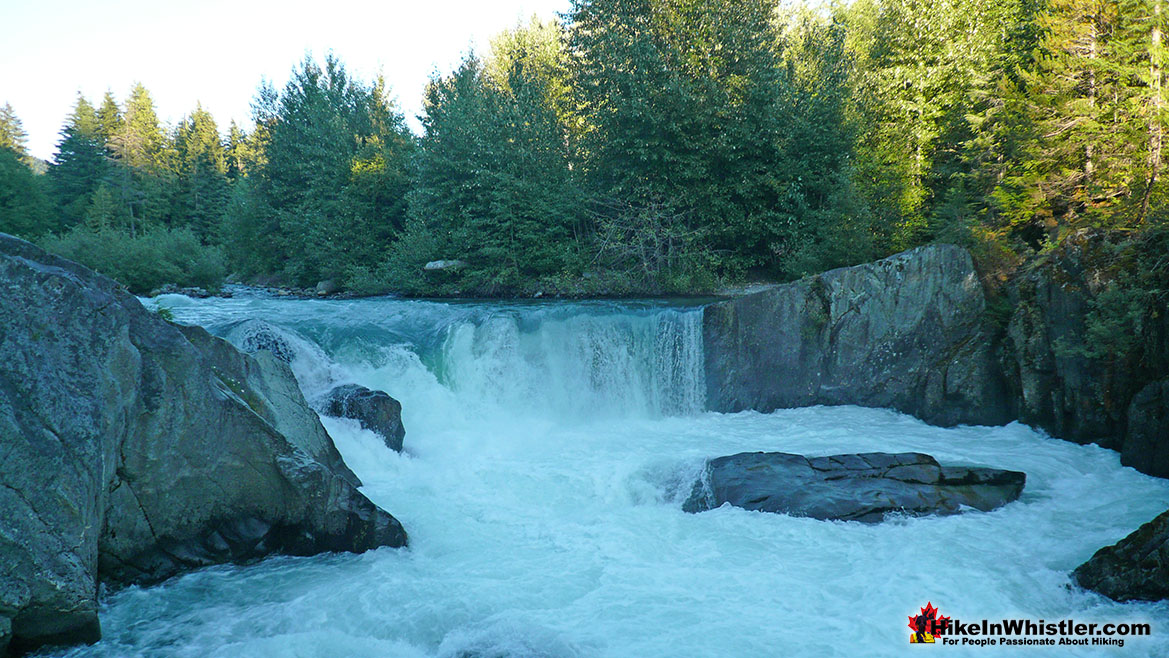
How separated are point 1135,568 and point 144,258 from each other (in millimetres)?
26932

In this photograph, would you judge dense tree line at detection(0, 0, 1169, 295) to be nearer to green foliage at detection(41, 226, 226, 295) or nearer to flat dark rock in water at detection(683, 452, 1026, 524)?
green foliage at detection(41, 226, 226, 295)

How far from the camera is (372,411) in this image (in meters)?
9.44

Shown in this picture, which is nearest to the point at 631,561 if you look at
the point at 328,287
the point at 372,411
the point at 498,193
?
the point at 372,411

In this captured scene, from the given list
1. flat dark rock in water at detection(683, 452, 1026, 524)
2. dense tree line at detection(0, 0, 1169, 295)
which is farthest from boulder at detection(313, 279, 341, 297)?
flat dark rock in water at detection(683, 452, 1026, 524)

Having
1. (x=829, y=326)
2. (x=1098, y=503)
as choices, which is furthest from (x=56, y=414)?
(x=829, y=326)

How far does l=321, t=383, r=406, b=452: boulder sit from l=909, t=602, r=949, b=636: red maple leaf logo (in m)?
6.92

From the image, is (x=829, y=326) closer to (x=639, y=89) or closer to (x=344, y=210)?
(x=639, y=89)

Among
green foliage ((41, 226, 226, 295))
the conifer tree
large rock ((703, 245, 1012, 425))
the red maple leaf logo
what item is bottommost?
the red maple leaf logo

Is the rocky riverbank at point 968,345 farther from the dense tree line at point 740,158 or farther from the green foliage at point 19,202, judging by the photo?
the green foliage at point 19,202

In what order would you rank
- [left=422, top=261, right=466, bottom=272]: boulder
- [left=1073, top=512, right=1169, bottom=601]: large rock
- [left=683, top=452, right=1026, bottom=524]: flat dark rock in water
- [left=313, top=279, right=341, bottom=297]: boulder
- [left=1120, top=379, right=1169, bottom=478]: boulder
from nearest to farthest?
[left=1073, top=512, right=1169, bottom=601]: large rock, [left=683, top=452, right=1026, bottom=524]: flat dark rock in water, [left=1120, top=379, right=1169, bottom=478]: boulder, [left=422, top=261, right=466, bottom=272]: boulder, [left=313, top=279, right=341, bottom=297]: boulder

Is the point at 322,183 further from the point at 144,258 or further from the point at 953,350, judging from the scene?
the point at 953,350

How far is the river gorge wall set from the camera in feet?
28.6

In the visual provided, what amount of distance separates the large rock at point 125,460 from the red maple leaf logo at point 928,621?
4852 millimetres

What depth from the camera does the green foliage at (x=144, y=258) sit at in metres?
21.6
